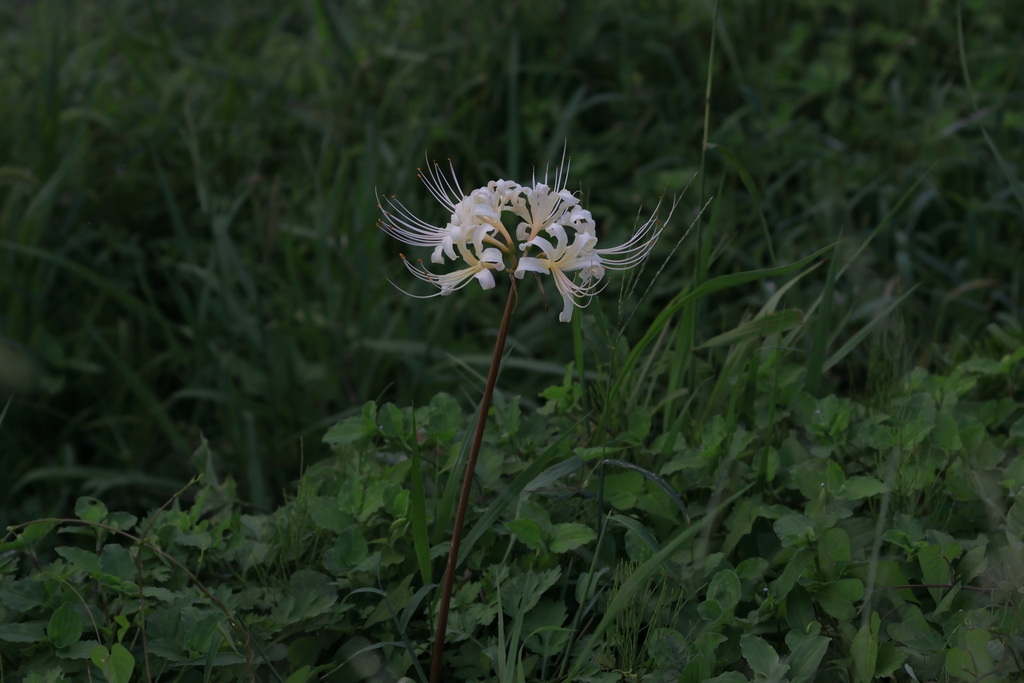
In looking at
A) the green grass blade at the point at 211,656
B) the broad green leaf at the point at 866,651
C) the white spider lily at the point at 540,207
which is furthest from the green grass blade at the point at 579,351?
the green grass blade at the point at 211,656

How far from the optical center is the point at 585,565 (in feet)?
4.55

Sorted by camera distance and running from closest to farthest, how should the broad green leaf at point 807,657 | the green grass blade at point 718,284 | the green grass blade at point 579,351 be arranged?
1. the broad green leaf at point 807,657
2. the green grass blade at point 718,284
3. the green grass blade at point 579,351

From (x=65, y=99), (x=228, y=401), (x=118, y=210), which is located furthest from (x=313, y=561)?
(x=65, y=99)

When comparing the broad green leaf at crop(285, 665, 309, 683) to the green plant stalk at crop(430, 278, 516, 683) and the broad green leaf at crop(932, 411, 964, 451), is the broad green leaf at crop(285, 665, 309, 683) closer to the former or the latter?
the green plant stalk at crop(430, 278, 516, 683)

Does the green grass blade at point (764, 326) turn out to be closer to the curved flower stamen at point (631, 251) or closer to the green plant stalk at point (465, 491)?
the curved flower stamen at point (631, 251)

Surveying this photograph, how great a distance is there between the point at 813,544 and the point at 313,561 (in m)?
0.80

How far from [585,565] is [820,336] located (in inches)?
24.5

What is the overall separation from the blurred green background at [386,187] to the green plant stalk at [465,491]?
1185 mm

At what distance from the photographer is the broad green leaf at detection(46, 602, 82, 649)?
1205 mm

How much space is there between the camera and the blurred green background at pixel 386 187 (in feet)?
8.39

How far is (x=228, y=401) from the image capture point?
2453mm

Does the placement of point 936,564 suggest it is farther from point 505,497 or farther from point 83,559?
point 83,559

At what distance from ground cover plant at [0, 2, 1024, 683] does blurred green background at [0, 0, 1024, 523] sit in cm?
2

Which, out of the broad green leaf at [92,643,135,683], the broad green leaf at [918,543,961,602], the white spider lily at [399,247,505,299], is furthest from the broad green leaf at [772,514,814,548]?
the broad green leaf at [92,643,135,683]
